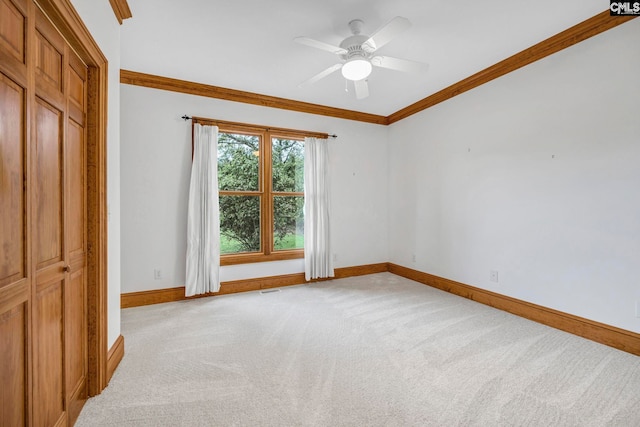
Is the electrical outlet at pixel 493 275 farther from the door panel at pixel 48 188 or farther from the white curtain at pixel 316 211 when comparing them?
the door panel at pixel 48 188

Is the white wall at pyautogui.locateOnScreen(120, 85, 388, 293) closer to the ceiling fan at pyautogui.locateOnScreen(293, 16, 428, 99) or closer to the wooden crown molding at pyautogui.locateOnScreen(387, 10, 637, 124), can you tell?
the ceiling fan at pyautogui.locateOnScreen(293, 16, 428, 99)

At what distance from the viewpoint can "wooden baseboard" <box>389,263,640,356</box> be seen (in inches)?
89.5

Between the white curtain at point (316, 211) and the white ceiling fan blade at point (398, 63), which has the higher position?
the white ceiling fan blade at point (398, 63)

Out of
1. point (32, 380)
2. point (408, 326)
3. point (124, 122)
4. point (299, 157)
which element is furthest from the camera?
point (299, 157)

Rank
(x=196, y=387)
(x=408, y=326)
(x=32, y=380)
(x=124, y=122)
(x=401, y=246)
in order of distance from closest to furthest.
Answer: (x=32, y=380), (x=196, y=387), (x=408, y=326), (x=124, y=122), (x=401, y=246)

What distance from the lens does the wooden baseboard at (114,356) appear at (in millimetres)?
1903

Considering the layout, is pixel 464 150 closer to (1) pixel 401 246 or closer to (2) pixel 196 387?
(1) pixel 401 246

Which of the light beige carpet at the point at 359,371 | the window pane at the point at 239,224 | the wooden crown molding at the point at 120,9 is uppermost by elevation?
the wooden crown molding at the point at 120,9

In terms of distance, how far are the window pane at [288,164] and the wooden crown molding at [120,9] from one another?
221 cm

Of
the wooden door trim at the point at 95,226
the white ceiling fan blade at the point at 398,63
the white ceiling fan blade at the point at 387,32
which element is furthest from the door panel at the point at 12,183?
the white ceiling fan blade at the point at 398,63

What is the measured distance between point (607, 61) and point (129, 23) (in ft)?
13.1

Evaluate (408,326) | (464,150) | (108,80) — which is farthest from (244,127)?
(408,326)

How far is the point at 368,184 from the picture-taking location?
4.78 meters

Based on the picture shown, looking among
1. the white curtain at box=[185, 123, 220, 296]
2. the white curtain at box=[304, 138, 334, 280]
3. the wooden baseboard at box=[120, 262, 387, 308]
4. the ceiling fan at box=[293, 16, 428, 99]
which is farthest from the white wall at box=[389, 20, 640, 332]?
the white curtain at box=[185, 123, 220, 296]
